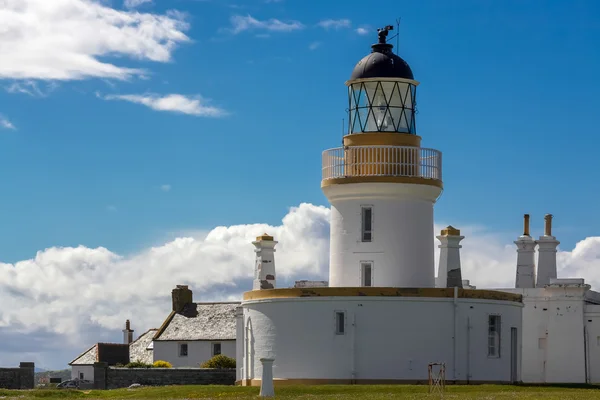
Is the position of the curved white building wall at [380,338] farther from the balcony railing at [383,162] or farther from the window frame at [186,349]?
the window frame at [186,349]

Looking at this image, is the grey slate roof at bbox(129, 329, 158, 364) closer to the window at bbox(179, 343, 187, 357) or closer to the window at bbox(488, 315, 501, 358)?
the window at bbox(179, 343, 187, 357)

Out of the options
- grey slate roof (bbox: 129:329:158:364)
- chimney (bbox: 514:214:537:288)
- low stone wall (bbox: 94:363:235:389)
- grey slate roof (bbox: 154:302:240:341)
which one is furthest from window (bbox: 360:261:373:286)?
grey slate roof (bbox: 129:329:158:364)

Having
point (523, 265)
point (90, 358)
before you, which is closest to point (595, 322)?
point (523, 265)

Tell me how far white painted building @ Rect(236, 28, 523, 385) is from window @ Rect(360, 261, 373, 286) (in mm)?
39

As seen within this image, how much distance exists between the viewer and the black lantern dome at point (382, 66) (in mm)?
50406

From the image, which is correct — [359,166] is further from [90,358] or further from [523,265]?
[90,358]

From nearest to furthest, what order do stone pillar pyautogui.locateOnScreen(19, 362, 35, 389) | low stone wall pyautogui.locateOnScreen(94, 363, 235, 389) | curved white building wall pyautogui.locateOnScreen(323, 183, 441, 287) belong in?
curved white building wall pyautogui.locateOnScreen(323, 183, 441, 287)
low stone wall pyautogui.locateOnScreen(94, 363, 235, 389)
stone pillar pyautogui.locateOnScreen(19, 362, 35, 389)

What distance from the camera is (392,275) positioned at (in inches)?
1951

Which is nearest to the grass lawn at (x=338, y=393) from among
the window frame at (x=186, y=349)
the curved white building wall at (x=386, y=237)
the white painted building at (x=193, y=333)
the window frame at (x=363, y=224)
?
the curved white building wall at (x=386, y=237)

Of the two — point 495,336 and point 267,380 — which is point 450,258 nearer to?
point 495,336

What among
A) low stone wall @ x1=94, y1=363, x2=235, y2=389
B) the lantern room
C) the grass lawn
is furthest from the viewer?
low stone wall @ x1=94, y1=363, x2=235, y2=389

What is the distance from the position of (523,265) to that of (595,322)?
548 centimetres

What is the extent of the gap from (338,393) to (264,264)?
11917 mm

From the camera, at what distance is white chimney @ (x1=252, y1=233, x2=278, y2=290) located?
177ft
